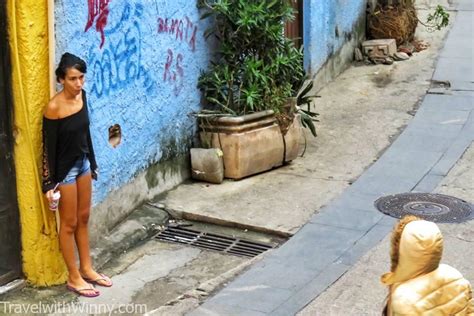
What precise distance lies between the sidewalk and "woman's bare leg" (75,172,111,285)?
1.04 metres

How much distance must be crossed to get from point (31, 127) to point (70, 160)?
0.39 m

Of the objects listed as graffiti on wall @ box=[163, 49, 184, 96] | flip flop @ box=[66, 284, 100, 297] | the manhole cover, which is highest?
graffiti on wall @ box=[163, 49, 184, 96]

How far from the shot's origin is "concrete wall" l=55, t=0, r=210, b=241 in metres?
7.35

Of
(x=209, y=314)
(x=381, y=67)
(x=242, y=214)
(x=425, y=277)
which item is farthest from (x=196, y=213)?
(x=381, y=67)

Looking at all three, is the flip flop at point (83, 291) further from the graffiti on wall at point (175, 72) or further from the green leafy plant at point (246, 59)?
the green leafy plant at point (246, 59)

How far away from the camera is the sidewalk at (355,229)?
6.62 meters

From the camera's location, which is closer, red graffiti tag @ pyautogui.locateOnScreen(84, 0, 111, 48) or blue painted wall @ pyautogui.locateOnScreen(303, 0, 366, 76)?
red graffiti tag @ pyautogui.locateOnScreen(84, 0, 111, 48)

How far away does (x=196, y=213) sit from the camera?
824 cm

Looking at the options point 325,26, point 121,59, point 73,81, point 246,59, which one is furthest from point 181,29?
point 325,26

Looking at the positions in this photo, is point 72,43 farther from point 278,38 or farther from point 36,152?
point 278,38

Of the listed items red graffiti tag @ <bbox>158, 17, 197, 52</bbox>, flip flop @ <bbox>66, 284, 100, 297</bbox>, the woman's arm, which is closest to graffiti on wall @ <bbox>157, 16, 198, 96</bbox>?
red graffiti tag @ <bbox>158, 17, 197, 52</bbox>

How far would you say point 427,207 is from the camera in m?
8.33

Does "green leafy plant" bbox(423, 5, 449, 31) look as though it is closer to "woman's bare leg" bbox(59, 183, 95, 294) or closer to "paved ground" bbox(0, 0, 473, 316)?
"paved ground" bbox(0, 0, 473, 316)

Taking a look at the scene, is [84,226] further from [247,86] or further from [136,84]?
[247,86]
